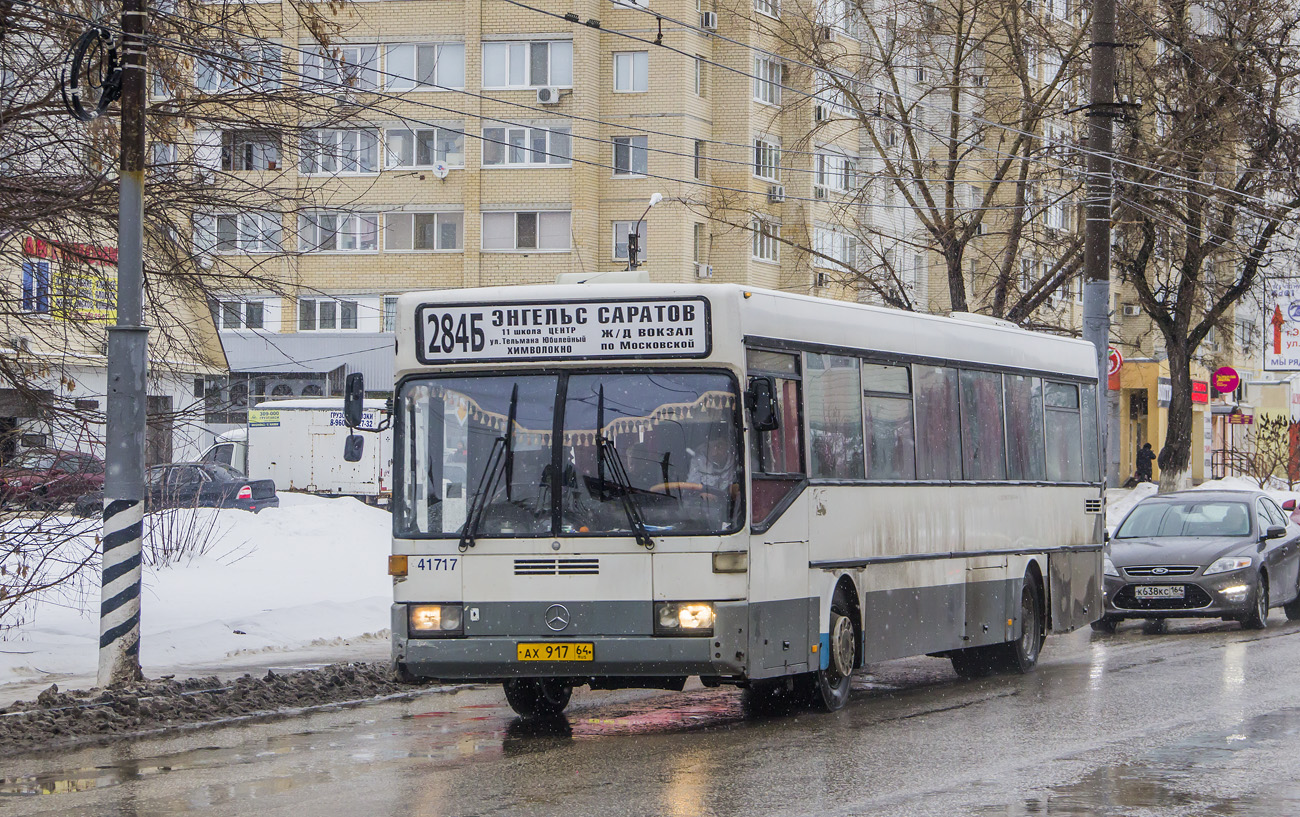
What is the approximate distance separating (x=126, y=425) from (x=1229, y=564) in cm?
1180

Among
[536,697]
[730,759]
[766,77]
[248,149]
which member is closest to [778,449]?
[730,759]

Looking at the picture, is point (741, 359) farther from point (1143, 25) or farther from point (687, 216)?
point (687, 216)

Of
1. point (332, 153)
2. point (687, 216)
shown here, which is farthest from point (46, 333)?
point (687, 216)

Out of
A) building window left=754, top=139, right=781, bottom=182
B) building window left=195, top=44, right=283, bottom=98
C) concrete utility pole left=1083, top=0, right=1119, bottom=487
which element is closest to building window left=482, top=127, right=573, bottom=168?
building window left=754, top=139, right=781, bottom=182

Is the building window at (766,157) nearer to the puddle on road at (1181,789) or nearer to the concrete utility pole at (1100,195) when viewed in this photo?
the concrete utility pole at (1100,195)

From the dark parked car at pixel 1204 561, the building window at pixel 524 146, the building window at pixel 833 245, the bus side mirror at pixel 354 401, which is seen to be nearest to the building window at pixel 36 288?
the bus side mirror at pixel 354 401

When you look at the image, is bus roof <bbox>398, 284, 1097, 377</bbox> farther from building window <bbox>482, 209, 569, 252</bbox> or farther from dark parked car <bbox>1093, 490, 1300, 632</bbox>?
building window <bbox>482, 209, 569, 252</bbox>

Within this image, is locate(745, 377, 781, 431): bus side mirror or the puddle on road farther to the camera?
locate(745, 377, 781, 431): bus side mirror

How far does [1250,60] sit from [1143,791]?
1224 inches

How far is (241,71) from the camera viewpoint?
13.9 meters

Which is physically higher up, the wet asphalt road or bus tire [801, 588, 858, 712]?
bus tire [801, 588, 858, 712]

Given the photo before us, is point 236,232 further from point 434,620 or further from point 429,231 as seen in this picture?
point 429,231

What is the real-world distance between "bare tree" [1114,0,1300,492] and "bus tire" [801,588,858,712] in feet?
68.9

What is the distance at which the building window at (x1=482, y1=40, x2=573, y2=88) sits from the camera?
52062 mm
